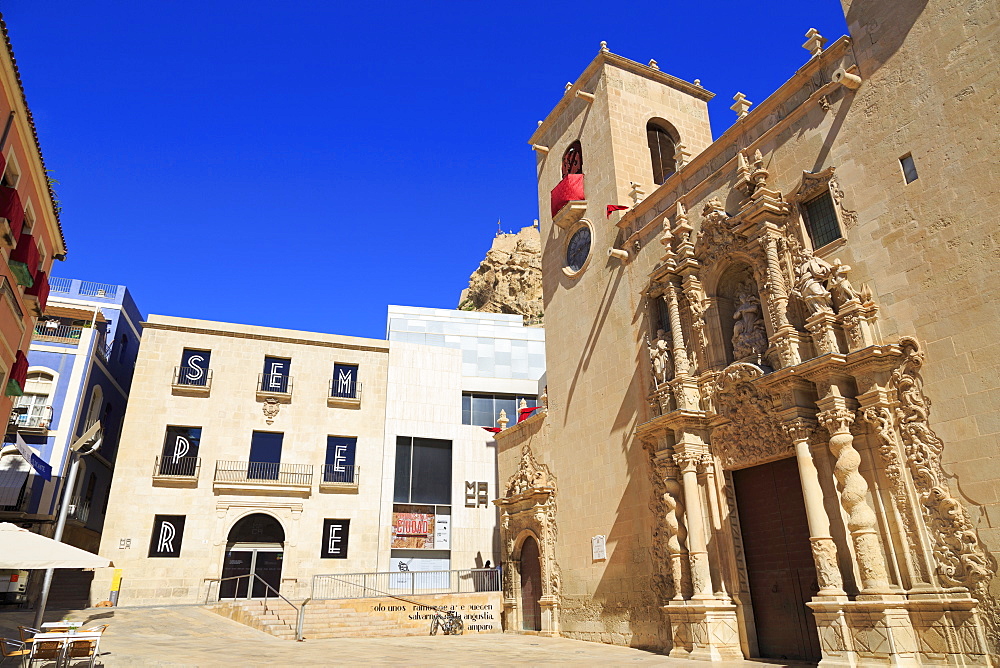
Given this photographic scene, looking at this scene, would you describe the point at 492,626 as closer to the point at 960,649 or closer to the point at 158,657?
the point at 158,657

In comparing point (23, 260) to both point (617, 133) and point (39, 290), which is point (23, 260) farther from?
point (617, 133)

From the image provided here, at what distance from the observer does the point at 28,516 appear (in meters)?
22.0

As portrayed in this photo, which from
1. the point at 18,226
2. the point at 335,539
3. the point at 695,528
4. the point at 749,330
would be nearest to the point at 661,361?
the point at 749,330

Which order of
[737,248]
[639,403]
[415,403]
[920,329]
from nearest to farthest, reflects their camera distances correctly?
[920,329], [737,248], [639,403], [415,403]

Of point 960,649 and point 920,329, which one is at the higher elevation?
point 920,329

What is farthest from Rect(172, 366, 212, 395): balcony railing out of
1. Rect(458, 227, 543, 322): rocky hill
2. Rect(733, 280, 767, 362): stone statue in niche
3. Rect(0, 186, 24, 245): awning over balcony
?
Rect(458, 227, 543, 322): rocky hill

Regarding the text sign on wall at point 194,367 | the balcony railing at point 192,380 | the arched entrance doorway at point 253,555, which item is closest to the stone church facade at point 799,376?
the arched entrance doorway at point 253,555

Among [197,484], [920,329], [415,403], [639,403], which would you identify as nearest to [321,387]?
[415,403]

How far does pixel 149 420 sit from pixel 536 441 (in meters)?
14.4

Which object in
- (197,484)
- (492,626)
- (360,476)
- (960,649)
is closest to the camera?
(960,649)

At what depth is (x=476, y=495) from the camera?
27109 millimetres

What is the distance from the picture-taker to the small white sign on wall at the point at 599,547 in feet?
55.0

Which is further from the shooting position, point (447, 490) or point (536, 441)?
point (447, 490)

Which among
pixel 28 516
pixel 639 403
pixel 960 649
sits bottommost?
pixel 960 649
